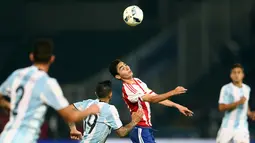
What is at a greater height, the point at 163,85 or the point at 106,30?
the point at 106,30

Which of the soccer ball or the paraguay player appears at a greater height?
the soccer ball

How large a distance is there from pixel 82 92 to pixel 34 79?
32.1 feet

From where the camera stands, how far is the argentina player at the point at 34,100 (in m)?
5.96

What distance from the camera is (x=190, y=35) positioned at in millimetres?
16000

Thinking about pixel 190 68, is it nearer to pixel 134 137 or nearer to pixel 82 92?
pixel 82 92

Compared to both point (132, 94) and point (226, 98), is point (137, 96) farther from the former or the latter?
point (226, 98)

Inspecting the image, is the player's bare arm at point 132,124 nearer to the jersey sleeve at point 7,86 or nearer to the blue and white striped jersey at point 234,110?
the jersey sleeve at point 7,86

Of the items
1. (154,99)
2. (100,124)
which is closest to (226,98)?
(154,99)

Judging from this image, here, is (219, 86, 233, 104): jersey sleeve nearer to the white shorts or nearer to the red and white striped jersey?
the white shorts

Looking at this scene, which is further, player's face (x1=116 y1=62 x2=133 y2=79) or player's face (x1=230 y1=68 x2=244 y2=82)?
player's face (x1=230 y1=68 x2=244 y2=82)

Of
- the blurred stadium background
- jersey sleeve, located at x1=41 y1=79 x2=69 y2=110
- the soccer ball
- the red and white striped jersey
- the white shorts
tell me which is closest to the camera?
jersey sleeve, located at x1=41 y1=79 x2=69 y2=110

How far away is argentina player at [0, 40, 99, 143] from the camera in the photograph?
235 inches

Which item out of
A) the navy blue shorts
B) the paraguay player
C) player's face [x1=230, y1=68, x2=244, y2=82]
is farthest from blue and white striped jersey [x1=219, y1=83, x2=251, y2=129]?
the navy blue shorts

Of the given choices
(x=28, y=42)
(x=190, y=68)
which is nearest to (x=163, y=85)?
(x=190, y=68)
